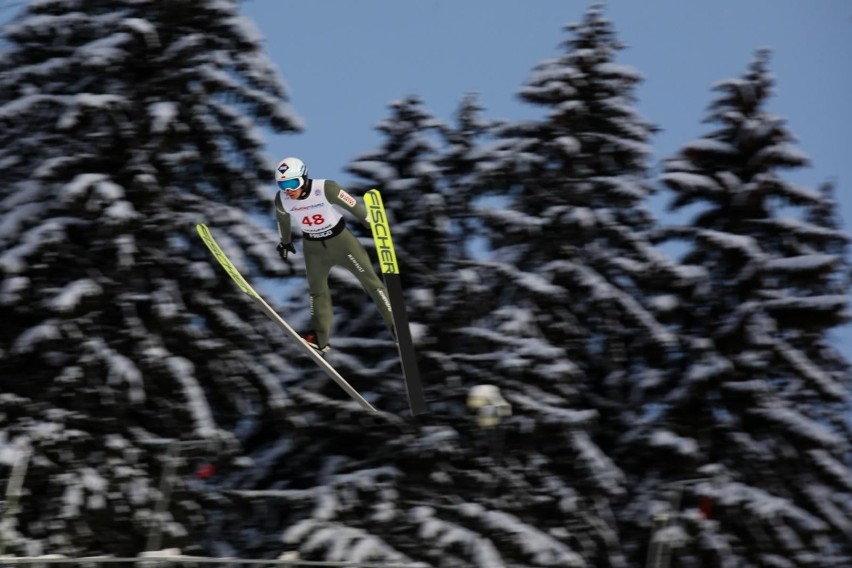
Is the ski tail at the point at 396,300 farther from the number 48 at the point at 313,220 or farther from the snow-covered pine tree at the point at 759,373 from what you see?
the snow-covered pine tree at the point at 759,373

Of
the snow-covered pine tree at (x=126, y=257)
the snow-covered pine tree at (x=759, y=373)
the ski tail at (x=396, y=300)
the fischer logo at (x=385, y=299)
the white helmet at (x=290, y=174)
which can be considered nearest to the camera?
the white helmet at (x=290, y=174)

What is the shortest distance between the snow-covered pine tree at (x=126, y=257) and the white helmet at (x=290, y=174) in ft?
22.2

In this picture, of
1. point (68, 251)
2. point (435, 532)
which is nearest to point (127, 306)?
point (68, 251)

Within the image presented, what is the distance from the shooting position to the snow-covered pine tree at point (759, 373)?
16.3m

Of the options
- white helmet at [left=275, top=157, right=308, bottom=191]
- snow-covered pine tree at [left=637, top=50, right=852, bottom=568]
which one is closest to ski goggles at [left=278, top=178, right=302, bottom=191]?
white helmet at [left=275, top=157, right=308, bottom=191]

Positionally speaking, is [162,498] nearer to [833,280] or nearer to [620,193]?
[620,193]


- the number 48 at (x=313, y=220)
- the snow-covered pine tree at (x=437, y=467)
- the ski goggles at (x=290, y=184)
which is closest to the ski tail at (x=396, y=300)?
the number 48 at (x=313, y=220)

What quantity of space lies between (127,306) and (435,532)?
407 cm

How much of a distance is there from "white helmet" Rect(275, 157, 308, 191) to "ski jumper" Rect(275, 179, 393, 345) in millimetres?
105

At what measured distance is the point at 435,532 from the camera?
49.8ft

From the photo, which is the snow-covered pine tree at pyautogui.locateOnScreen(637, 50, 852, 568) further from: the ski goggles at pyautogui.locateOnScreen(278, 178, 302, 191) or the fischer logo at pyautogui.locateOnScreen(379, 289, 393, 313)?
the ski goggles at pyautogui.locateOnScreen(278, 178, 302, 191)

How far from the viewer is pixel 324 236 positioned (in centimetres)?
938

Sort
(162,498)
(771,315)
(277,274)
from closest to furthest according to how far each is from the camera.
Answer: (162,498)
(277,274)
(771,315)

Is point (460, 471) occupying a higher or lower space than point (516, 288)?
lower
